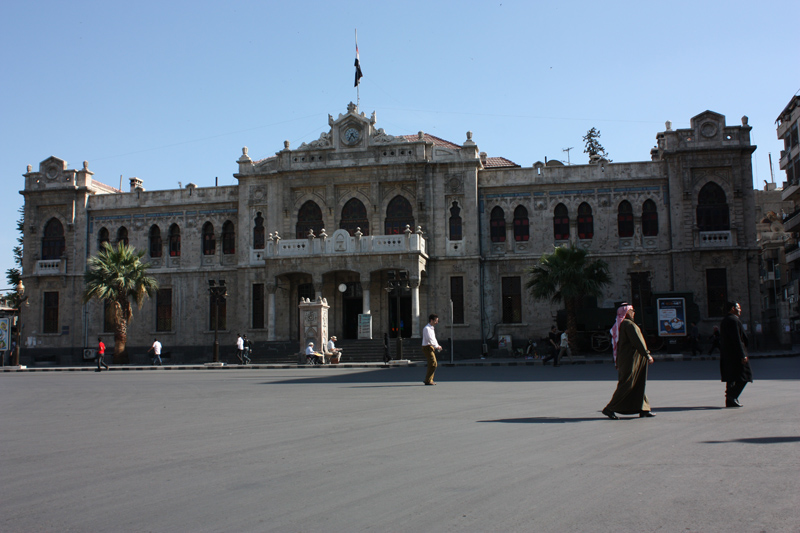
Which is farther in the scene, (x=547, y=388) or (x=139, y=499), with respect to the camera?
(x=547, y=388)

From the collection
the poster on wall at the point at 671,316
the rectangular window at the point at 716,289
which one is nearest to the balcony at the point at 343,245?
the poster on wall at the point at 671,316

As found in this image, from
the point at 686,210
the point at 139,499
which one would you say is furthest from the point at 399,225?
the point at 139,499

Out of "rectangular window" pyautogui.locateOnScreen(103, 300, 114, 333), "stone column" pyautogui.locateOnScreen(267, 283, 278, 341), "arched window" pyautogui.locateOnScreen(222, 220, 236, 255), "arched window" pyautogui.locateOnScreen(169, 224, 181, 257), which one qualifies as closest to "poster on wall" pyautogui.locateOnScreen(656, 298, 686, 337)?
"stone column" pyautogui.locateOnScreen(267, 283, 278, 341)

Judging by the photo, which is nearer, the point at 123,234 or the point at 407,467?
the point at 407,467

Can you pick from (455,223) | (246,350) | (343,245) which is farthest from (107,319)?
(455,223)

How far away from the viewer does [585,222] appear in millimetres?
38656

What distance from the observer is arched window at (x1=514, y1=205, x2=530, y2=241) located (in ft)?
128

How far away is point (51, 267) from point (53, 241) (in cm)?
168

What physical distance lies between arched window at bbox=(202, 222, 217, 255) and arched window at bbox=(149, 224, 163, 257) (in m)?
2.92

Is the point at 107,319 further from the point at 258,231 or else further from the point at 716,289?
the point at 716,289

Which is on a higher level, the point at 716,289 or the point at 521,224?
the point at 521,224

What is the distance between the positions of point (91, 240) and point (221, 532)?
42.0 meters

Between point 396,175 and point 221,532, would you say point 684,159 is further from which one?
point 221,532

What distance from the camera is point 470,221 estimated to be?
38.3 m
